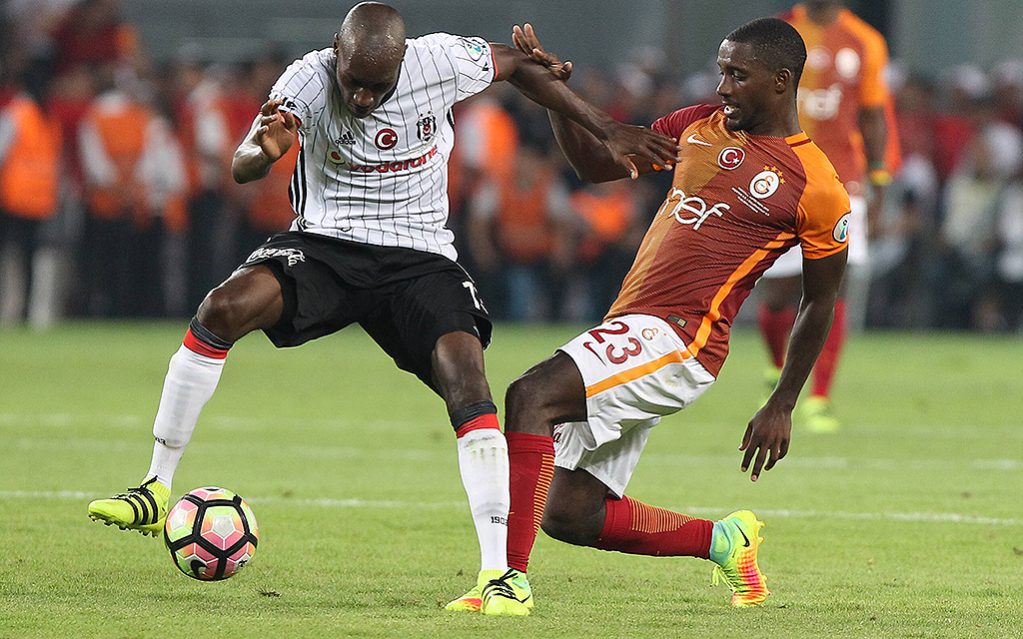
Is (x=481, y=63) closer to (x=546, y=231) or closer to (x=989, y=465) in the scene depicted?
(x=989, y=465)

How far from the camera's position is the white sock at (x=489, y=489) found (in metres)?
5.45

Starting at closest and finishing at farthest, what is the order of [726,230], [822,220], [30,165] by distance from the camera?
[822,220] < [726,230] < [30,165]

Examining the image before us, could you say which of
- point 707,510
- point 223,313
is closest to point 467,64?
point 223,313

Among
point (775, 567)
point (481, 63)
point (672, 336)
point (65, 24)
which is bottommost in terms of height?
point (775, 567)

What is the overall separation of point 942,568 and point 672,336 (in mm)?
1457

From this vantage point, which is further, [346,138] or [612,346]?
[346,138]

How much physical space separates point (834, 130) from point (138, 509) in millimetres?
6170

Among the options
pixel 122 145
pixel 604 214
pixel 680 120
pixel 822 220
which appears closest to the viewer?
pixel 822 220

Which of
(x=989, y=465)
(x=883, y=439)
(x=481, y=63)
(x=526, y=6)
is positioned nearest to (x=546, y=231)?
(x=526, y=6)

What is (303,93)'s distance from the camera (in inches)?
239

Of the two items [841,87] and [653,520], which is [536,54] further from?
[841,87]

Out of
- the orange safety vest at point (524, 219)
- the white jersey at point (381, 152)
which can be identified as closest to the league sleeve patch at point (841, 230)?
the white jersey at point (381, 152)

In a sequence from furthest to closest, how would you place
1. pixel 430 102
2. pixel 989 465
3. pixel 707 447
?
pixel 707 447 → pixel 989 465 → pixel 430 102

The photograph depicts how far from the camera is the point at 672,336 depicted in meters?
5.74
